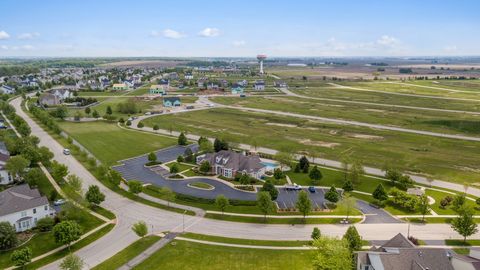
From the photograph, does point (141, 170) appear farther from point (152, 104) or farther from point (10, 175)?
point (152, 104)

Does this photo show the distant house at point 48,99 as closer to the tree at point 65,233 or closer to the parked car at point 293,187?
the tree at point 65,233

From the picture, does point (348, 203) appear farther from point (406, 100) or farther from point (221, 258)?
point (406, 100)

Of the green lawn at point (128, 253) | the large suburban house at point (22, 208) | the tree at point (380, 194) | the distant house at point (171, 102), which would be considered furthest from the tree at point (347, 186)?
the distant house at point (171, 102)

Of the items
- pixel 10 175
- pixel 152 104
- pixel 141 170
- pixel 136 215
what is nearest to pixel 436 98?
pixel 152 104

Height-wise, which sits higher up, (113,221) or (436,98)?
(436,98)

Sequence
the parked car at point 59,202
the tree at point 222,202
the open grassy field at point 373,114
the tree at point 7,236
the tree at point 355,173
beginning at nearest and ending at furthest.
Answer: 1. the tree at point 7,236
2. the tree at point 222,202
3. the parked car at point 59,202
4. the tree at point 355,173
5. the open grassy field at point 373,114
